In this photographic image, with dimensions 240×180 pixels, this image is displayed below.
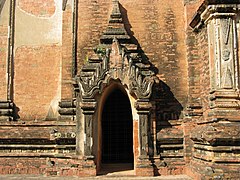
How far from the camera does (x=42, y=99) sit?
14.7 metres

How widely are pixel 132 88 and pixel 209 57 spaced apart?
271 centimetres

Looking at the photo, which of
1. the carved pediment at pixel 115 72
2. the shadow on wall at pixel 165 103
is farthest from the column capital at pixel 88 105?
the shadow on wall at pixel 165 103

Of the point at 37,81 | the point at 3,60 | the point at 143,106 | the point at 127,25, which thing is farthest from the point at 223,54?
the point at 3,60

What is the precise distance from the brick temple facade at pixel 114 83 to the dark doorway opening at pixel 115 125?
0.13 ft

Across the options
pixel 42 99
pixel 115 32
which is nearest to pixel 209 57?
pixel 115 32

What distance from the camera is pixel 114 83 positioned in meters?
13.2

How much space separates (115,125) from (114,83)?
7.35 feet

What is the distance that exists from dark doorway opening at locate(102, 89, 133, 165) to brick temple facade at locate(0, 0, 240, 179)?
39mm

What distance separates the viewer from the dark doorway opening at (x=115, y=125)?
1470 centimetres

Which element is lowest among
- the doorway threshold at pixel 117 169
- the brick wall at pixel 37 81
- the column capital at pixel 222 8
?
the doorway threshold at pixel 117 169

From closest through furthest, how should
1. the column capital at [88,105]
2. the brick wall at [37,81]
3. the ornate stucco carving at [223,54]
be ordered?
the ornate stucco carving at [223,54], the column capital at [88,105], the brick wall at [37,81]

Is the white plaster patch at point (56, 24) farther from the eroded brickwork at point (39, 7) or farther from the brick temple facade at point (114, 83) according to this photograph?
the eroded brickwork at point (39, 7)

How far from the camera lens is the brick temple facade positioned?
11797 mm

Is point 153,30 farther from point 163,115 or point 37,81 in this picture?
point 37,81
